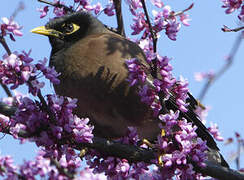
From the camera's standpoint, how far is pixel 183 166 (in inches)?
122

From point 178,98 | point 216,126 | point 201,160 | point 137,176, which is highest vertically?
point 178,98

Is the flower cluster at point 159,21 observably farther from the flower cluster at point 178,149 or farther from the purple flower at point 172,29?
the flower cluster at point 178,149

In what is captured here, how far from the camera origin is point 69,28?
4.48 m

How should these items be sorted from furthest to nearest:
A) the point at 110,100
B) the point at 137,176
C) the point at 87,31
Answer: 1. the point at 87,31
2. the point at 110,100
3. the point at 137,176

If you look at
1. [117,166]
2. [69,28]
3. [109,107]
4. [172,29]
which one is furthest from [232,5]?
[69,28]

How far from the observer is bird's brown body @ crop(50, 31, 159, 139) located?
3.80m

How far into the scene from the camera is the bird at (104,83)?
3.81 metres

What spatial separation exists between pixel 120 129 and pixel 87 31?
1.24 metres

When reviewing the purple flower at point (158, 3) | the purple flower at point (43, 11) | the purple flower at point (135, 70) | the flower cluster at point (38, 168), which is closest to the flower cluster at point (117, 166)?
the flower cluster at point (38, 168)

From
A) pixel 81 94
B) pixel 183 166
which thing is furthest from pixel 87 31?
pixel 183 166

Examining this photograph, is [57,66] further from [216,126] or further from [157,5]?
[216,126]

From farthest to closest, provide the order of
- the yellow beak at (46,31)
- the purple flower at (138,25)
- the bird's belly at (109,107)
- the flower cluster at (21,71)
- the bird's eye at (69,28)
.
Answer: the bird's eye at (69,28), the yellow beak at (46,31), the purple flower at (138,25), the bird's belly at (109,107), the flower cluster at (21,71)

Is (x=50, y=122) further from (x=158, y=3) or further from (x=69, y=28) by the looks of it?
(x=158, y=3)

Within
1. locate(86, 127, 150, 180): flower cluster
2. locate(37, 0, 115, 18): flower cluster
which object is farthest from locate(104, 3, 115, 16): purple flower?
locate(86, 127, 150, 180): flower cluster
